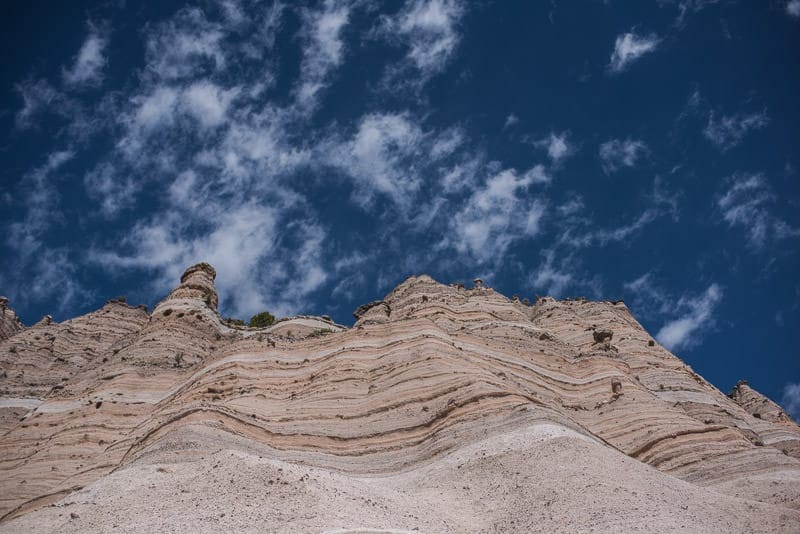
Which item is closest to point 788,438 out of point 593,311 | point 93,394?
point 593,311

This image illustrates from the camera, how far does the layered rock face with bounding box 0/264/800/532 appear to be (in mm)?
13805

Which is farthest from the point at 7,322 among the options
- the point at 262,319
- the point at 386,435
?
the point at 386,435

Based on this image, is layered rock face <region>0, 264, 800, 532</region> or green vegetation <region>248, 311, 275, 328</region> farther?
green vegetation <region>248, 311, 275, 328</region>

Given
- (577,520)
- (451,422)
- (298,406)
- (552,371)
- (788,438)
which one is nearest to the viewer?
(577,520)

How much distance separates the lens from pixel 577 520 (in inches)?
528

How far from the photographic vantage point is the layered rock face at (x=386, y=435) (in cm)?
1380

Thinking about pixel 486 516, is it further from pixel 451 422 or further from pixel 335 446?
pixel 335 446

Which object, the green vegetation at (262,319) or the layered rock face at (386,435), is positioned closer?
the layered rock face at (386,435)

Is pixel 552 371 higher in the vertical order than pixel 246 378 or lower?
higher

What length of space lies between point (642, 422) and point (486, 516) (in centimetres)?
1281

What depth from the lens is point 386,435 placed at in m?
21.2

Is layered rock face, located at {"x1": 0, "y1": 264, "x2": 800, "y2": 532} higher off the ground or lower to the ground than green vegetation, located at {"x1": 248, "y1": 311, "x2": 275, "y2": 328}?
lower

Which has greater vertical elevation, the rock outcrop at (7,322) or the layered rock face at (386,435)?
the rock outcrop at (7,322)

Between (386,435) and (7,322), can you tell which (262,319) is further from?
(386,435)
